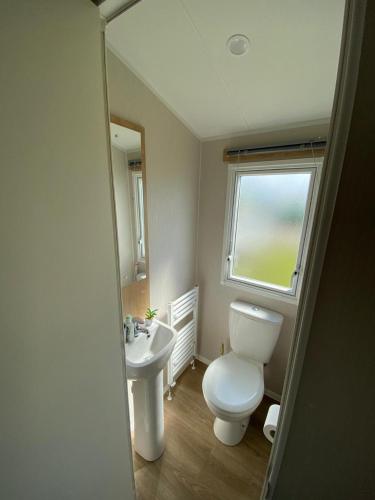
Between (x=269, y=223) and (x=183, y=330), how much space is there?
3.98 ft

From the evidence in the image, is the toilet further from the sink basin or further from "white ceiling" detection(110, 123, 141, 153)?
"white ceiling" detection(110, 123, 141, 153)

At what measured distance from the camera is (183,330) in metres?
1.88

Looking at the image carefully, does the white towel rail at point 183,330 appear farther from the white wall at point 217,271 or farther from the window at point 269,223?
the window at point 269,223

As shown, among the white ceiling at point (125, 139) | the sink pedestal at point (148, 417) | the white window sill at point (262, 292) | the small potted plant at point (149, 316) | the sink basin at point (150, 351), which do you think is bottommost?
the sink pedestal at point (148, 417)

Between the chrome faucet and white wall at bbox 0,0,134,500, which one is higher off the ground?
white wall at bbox 0,0,134,500

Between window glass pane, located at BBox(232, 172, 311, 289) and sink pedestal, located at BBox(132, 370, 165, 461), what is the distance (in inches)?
43.7

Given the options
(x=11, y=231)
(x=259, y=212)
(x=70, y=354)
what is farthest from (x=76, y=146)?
(x=259, y=212)

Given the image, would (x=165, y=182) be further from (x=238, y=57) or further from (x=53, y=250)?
(x=53, y=250)

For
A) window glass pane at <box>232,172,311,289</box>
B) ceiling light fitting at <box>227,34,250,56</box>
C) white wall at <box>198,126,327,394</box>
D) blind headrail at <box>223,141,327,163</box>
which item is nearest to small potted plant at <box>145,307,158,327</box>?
white wall at <box>198,126,327,394</box>

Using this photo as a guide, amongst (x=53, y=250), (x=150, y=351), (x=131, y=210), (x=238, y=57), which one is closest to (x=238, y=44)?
(x=238, y=57)

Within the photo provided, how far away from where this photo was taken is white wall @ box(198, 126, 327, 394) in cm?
159

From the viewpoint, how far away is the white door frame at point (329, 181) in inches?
11.0

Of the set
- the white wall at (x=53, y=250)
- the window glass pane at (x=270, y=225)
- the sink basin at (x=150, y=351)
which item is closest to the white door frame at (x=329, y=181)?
the white wall at (x=53, y=250)

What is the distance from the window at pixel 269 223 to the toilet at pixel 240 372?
10.0 inches
